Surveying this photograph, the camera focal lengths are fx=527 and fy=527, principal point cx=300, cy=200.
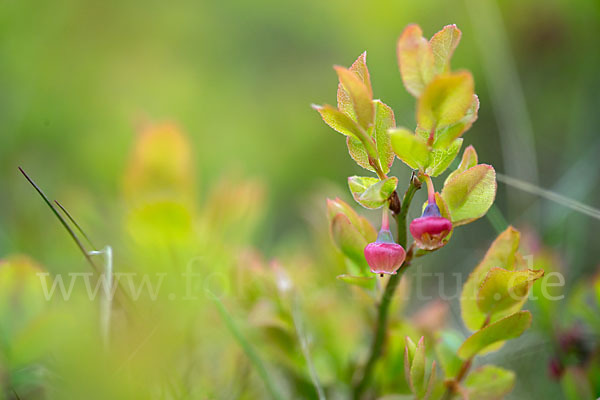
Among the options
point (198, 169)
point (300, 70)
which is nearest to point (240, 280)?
point (198, 169)

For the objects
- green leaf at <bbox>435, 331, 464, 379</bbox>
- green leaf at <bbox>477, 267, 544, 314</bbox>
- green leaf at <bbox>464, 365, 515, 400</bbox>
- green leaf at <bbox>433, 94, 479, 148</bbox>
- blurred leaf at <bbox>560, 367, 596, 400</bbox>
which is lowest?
blurred leaf at <bbox>560, 367, 596, 400</bbox>

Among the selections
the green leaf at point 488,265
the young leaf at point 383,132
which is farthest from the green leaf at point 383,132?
the green leaf at point 488,265

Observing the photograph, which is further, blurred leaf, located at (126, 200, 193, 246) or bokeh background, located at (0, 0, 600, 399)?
bokeh background, located at (0, 0, 600, 399)

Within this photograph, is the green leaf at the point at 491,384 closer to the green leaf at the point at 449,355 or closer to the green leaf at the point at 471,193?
the green leaf at the point at 449,355

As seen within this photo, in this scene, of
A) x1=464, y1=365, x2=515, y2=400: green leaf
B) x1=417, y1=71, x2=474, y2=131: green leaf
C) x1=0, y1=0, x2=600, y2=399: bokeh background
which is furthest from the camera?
x1=0, y1=0, x2=600, y2=399: bokeh background

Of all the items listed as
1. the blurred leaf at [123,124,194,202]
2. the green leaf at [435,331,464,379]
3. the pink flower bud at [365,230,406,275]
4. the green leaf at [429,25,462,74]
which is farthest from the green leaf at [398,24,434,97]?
the blurred leaf at [123,124,194,202]

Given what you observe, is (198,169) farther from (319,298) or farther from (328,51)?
(319,298)

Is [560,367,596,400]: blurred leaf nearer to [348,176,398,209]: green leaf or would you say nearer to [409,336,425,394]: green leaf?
[409,336,425,394]: green leaf
